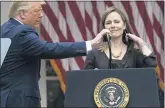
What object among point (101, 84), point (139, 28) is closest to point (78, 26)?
point (139, 28)

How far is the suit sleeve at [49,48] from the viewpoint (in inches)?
133

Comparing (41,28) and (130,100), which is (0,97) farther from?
(41,28)

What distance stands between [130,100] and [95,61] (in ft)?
3.59

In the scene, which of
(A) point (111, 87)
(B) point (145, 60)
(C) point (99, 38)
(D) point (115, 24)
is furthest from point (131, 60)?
(A) point (111, 87)

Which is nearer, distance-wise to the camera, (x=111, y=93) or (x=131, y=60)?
(x=111, y=93)

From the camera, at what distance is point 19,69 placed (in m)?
3.59

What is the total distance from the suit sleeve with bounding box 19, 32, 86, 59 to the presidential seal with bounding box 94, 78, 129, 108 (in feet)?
1.94

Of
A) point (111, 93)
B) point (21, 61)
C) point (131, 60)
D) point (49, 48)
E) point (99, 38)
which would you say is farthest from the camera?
point (131, 60)

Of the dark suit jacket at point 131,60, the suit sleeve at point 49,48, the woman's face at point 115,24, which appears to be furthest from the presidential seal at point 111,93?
the woman's face at point 115,24

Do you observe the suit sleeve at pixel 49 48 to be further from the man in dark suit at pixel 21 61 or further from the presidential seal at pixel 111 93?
the presidential seal at pixel 111 93

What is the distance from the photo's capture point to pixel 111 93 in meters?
2.80

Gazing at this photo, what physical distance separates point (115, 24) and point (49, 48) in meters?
0.56

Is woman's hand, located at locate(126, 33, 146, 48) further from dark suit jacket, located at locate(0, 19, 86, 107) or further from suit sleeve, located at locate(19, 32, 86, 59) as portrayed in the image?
dark suit jacket, located at locate(0, 19, 86, 107)

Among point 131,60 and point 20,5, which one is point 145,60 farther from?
point 20,5
